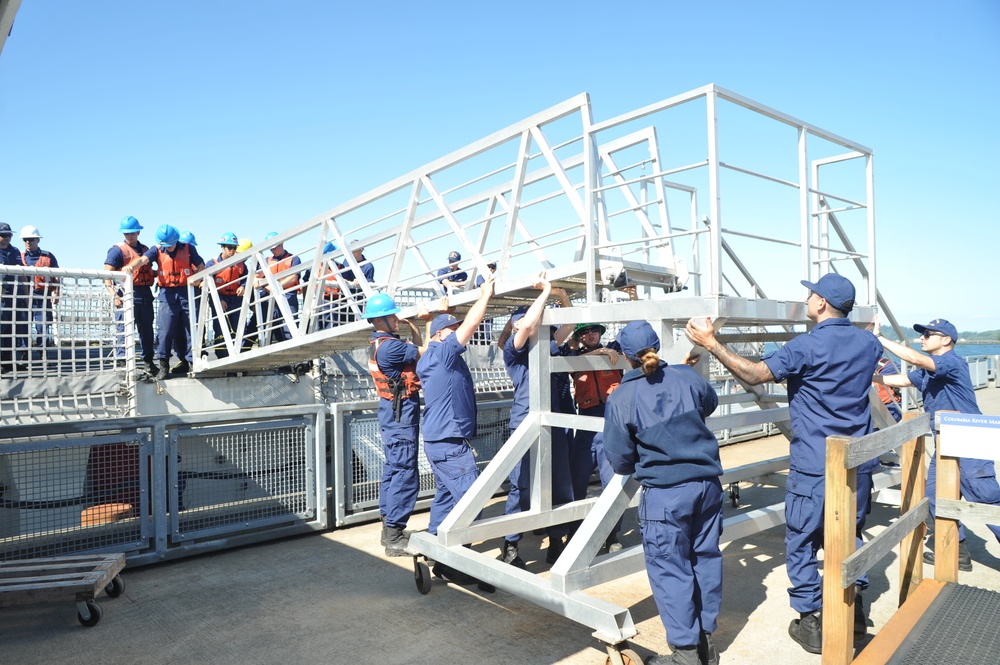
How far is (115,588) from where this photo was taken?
489cm

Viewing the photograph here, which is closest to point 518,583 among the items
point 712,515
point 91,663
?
point 712,515

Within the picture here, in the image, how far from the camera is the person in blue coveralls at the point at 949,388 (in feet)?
17.1

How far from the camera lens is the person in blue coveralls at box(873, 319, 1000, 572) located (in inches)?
205

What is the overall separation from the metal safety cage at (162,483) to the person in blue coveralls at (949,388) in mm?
4972

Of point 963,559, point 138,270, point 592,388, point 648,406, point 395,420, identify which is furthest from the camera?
point 138,270

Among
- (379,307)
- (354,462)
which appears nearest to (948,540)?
(379,307)

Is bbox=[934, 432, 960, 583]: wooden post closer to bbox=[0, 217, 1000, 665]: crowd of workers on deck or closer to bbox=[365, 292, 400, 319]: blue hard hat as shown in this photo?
bbox=[0, 217, 1000, 665]: crowd of workers on deck

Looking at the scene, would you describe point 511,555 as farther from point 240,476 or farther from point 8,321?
point 8,321

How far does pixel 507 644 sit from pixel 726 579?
76.1 inches

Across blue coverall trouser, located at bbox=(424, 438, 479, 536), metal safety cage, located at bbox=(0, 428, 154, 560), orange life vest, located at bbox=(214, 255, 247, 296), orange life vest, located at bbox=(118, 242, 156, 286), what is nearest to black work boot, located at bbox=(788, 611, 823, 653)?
blue coverall trouser, located at bbox=(424, 438, 479, 536)

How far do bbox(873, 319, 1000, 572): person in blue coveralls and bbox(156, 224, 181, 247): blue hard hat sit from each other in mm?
7282

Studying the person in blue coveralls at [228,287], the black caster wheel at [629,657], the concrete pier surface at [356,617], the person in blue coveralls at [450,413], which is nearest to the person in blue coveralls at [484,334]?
the person in blue coveralls at [228,287]

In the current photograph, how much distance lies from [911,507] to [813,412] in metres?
0.93

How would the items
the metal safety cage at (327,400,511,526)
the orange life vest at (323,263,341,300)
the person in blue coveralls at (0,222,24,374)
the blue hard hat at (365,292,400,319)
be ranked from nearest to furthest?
the blue hard hat at (365,292,400,319) < the person in blue coveralls at (0,222,24,374) < the metal safety cage at (327,400,511,526) < the orange life vest at (323,263,341,300)
